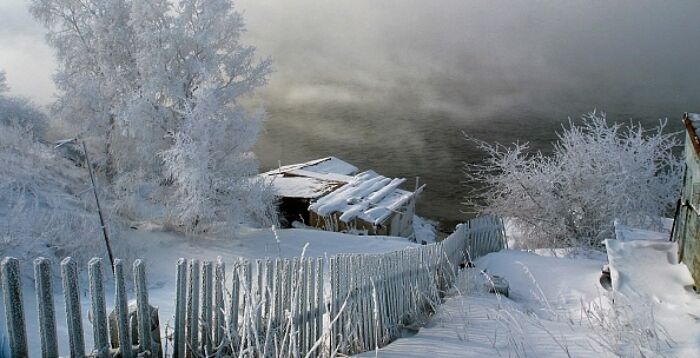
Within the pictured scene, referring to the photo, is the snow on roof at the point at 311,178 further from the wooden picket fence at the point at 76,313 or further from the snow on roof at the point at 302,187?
the wooden picket fence at the point at 76,313

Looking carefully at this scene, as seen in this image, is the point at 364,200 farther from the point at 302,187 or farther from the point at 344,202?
the point at 302,187

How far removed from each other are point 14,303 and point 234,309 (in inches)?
69.1

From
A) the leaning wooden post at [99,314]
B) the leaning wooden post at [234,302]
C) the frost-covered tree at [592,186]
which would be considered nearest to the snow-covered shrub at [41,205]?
the leaning wooden post at [234,302]

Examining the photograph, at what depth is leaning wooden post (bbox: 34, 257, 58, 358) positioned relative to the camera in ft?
11.9

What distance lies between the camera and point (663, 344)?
19.1 feet

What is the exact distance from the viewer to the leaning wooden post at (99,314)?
3889 mm

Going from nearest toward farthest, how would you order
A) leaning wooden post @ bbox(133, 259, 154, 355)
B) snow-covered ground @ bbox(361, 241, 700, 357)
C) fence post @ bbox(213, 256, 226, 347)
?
leaning wooden post @ bbox(133, 259, 154, 355)
fence post @ bbox(213, 256, 226, 347)
snow-covered ground @ bbox(361, 241, 700, 357)

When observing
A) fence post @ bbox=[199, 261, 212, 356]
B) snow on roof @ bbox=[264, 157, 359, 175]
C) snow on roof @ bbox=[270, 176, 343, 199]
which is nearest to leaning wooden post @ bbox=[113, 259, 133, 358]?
fence post @ bbox=[199, 261, 212, 356]

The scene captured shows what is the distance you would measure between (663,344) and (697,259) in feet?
8.89

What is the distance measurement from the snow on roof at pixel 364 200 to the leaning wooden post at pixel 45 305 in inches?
811

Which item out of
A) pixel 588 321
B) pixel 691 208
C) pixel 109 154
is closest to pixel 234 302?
pixel 588 321

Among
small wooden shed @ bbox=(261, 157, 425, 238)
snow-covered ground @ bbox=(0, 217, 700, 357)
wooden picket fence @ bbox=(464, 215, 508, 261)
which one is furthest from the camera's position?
small wooden shed @ bbox=(261, 157, 425, 238)

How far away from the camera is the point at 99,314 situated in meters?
4.02

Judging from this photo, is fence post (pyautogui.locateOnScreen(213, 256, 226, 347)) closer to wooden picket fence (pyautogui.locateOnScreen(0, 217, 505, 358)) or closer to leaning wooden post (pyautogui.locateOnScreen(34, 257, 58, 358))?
wooden picket fence (pyautogui.locateOnScreen(0, 217, 505, 358))
